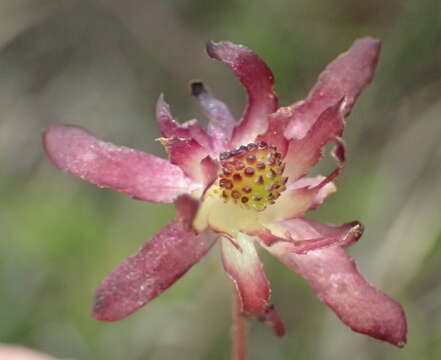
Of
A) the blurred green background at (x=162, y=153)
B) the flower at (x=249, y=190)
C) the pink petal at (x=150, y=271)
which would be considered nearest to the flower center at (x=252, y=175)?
the flower at (x=249, y=190)

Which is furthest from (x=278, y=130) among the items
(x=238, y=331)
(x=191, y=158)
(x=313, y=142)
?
(x=238, y=331)

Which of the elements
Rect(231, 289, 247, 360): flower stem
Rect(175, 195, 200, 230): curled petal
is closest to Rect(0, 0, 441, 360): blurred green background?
Rect(231, 289, 247, 360): flower stem

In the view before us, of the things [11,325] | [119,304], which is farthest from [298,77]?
[119,304]

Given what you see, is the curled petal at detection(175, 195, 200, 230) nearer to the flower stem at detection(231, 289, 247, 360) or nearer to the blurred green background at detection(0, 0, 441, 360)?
the flower stem at detection(231, 289, 247, 360)

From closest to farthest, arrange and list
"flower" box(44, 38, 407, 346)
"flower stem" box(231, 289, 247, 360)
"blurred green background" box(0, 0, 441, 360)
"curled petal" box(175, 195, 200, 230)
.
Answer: "curled petal" box(175, 195, 200, 230)
"flower" box(44, 38, 407, 346)
"flower stem" box(231, 289, 247, 360)
"blurred green background" box(0, 0, 441, 360)

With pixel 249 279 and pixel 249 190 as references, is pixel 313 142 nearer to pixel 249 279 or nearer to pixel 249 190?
pixel 249 190

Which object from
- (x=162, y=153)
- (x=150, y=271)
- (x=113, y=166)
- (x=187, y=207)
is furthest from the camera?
(x=162, y=153)

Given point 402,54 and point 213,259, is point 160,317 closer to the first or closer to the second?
point 213,259

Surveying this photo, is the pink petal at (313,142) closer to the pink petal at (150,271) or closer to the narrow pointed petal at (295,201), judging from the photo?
the narrow pointed petal at (295,201)
